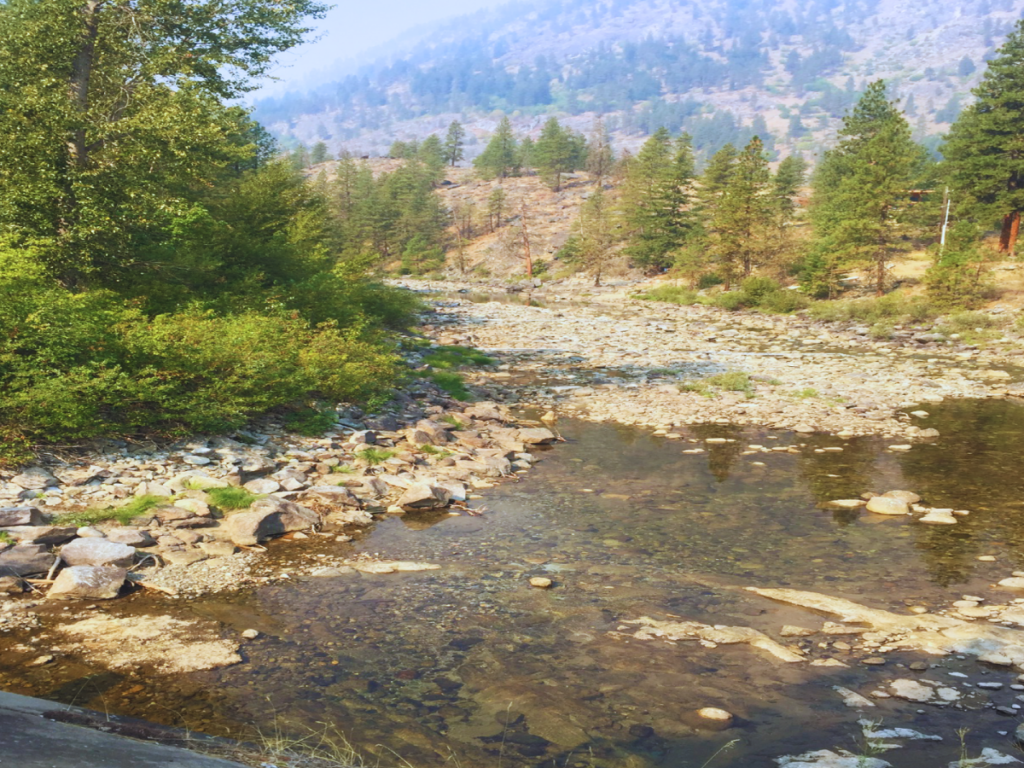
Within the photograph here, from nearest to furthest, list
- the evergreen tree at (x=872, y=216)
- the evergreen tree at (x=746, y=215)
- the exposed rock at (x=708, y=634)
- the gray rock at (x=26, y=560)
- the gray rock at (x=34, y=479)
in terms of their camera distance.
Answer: the exposed rock at (x=708, y=634) → the gray rock at (x=26, y=560) → the gray rock at (x=34, y=479) → the evergreen tree at (x=872, y=216) → the evergreen tree at (x=746, y=215)

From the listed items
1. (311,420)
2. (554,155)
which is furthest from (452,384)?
(554,155)

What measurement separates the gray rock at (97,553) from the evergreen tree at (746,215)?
1743 inches

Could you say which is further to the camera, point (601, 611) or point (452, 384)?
point (452, 384)

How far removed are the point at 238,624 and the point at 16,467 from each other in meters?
4.85

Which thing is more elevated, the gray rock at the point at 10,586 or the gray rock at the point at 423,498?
the gray rock at the point at 10,586

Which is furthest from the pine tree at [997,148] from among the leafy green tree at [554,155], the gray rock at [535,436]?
the leafy green tree at [554,155]

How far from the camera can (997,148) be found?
132 ft

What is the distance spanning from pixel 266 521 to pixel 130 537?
154 cm

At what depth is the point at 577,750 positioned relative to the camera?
199 inches

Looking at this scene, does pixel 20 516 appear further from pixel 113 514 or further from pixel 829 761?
pixel 829 761

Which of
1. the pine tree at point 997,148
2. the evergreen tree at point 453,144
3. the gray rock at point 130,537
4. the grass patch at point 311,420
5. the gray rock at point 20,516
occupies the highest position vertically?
the evergreen tree at point 453,144

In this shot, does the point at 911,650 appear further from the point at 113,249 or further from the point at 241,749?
the point at 113,249

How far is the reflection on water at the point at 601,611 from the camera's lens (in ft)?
17.4

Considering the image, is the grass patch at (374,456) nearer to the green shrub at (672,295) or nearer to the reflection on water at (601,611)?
the reflection on water at (601,611)
